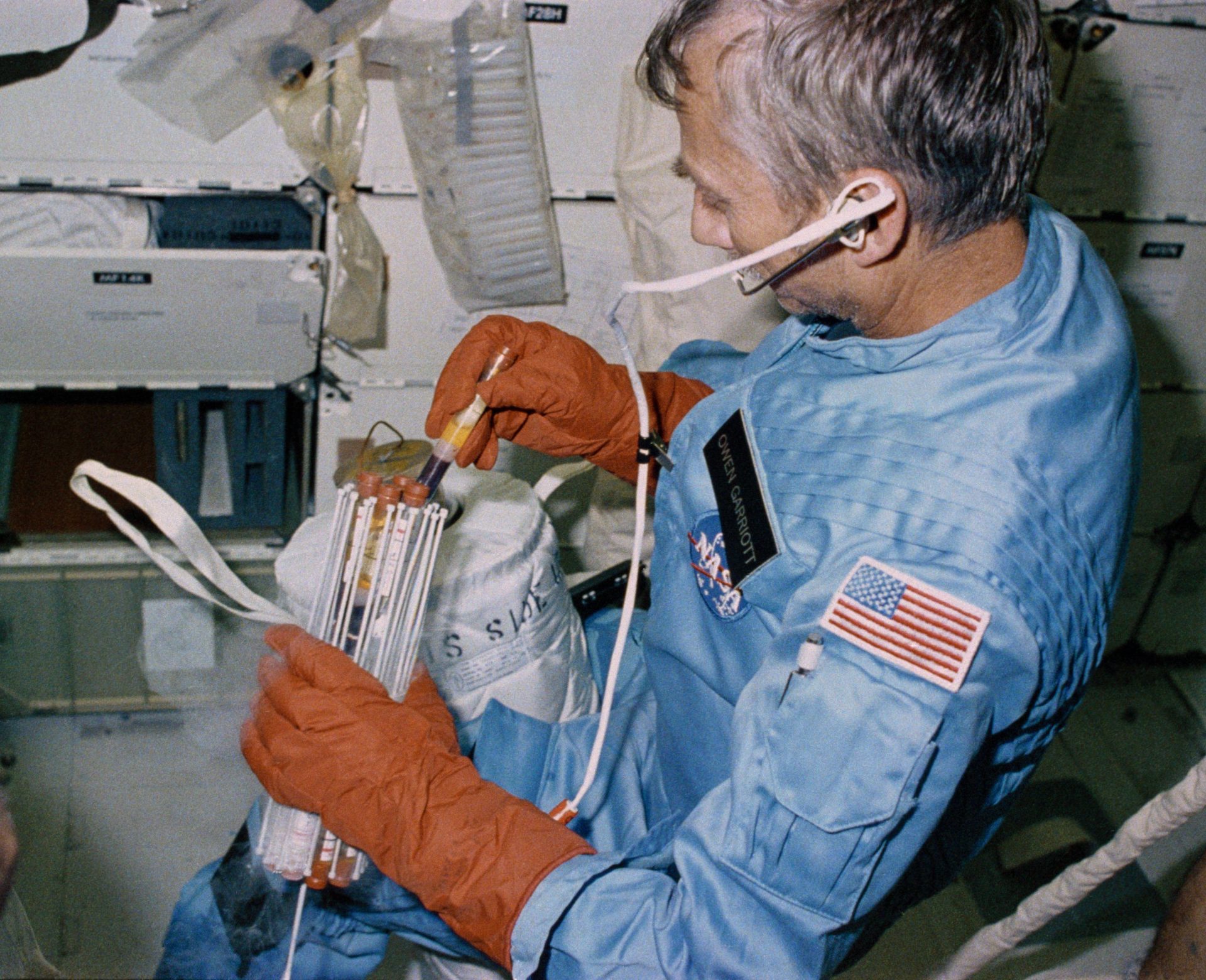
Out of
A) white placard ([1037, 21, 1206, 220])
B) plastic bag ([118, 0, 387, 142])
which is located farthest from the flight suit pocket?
white placard ([1037, 21, 1206, 220])

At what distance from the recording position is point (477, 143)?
82.8 inches

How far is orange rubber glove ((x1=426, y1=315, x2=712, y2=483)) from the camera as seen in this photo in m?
1.53

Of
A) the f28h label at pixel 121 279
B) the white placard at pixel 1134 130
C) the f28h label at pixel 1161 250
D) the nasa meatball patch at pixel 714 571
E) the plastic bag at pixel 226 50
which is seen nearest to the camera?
the nasa meatball patch at pixel 714 571

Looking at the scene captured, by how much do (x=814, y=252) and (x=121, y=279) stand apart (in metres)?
1.52

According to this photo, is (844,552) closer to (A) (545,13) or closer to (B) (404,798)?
(B) (404,798)

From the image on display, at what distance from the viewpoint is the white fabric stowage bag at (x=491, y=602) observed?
5.34 ft

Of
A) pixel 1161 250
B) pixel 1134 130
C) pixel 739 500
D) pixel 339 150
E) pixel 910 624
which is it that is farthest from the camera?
pixel 1161 250

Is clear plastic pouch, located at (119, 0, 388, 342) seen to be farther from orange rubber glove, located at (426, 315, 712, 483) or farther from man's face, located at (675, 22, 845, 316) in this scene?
man's face, located at (675, 22, 845, 316)

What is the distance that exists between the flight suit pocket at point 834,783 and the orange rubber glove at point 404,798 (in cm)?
27

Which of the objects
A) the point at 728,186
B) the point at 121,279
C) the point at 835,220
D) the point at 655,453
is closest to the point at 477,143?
the point at 121,279

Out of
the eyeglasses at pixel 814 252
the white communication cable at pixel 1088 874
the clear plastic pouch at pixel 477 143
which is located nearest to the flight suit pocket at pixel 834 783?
the eyeglasses at pixel 814 252

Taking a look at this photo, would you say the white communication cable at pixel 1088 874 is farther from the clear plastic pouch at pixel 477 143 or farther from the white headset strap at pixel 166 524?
the clear plastic pouch at pixel 477 143

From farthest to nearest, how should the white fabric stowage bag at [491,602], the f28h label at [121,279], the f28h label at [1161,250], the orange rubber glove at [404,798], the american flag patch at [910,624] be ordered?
the f28h label at [1161,250] < the f28h label at [121,279] < the white fabric stowage bag at [491,602] < the orange rubber glove at [404,798] < the american flag patch at [910,624]

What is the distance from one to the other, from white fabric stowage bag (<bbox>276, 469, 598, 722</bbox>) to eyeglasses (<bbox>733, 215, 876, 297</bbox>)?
2.16 ft
